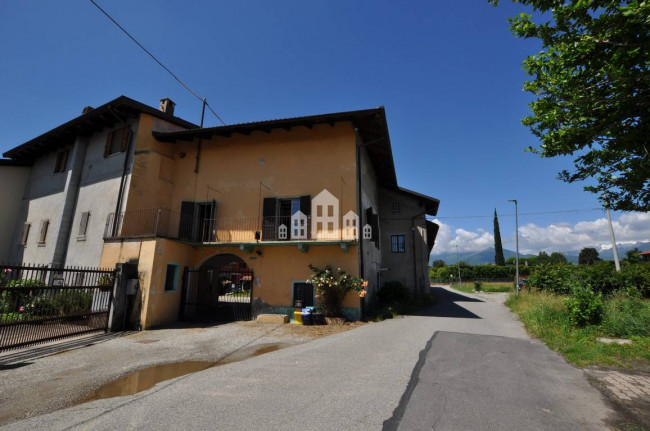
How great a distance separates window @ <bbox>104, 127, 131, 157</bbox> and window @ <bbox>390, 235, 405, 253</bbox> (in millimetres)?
15525

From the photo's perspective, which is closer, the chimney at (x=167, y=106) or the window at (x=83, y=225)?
the window at (x=83, y=225)

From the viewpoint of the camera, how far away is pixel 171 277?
1205 centimetres

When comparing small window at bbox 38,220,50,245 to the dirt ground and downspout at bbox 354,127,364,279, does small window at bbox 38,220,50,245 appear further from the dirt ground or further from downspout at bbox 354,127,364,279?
downspout at bbox 354,127,364,279

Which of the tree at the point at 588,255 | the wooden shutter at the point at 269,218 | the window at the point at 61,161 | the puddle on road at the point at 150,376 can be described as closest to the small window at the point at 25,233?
the window at the point at 61,161

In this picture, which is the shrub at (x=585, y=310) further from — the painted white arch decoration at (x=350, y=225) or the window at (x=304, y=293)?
the window at (x=304, y=293)

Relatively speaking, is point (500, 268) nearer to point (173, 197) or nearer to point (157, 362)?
point (173, 197)

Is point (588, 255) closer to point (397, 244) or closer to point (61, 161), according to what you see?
point (397, 244)

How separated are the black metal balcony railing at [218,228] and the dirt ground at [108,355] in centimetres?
358

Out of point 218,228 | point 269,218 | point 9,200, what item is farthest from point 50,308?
point 9,200

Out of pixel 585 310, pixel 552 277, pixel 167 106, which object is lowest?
pixel 585 310

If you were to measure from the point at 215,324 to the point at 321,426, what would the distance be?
924 centimetres

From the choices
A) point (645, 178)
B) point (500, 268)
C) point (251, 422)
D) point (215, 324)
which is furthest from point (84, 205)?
point (500, 268)

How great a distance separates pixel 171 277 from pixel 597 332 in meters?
14.0

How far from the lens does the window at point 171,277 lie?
11.8 m
